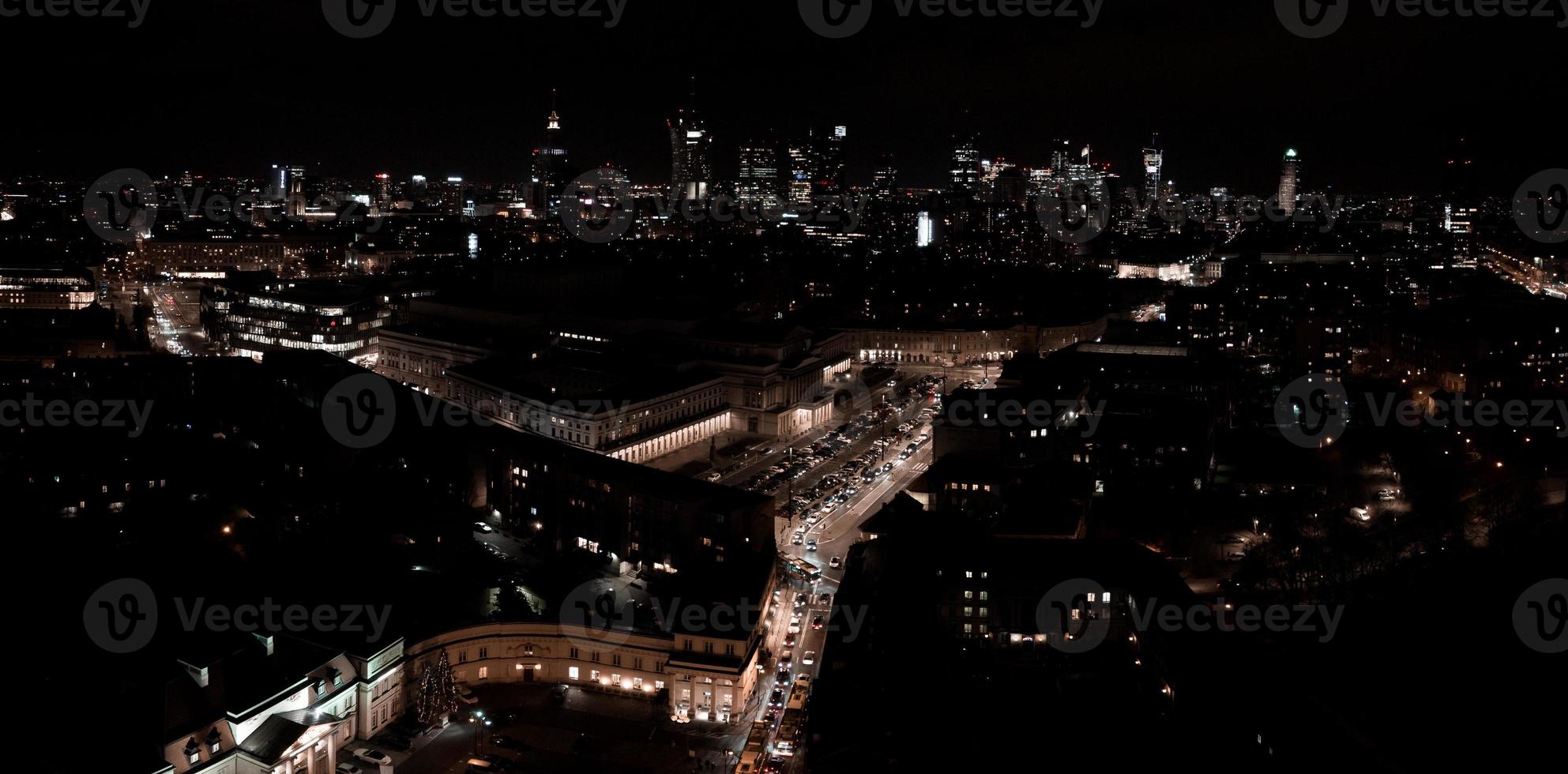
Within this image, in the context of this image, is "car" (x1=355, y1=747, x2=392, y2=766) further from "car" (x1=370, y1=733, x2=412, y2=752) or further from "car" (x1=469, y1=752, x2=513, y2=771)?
"car" (x1=469, y1=752, x2=513, y2=771)

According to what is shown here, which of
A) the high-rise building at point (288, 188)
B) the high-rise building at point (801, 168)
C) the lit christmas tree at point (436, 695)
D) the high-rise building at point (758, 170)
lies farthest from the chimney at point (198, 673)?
the high-rise building at point (758, 170)

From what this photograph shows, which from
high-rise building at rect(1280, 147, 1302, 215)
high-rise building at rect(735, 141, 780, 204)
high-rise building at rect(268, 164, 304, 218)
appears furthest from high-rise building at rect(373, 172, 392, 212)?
high-rise building at rect(1280, 147, 1302, 215)

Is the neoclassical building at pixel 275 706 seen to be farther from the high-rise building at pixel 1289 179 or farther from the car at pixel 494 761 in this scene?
the high-rise building at pixel 1289 179

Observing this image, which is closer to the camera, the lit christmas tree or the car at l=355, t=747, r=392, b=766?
the car at l=355, t=747, r=392, b=766

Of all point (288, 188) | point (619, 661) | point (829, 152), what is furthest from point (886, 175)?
point (619, 661)

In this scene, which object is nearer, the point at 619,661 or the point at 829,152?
the point at 619,661

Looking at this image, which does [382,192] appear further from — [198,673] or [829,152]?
[198,673]

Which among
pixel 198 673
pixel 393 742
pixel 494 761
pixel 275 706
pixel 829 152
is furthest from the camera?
pixel 829 152
